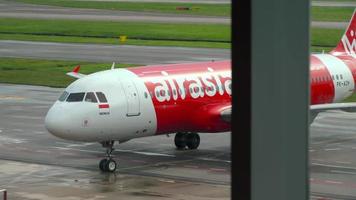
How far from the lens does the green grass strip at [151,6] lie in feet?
389

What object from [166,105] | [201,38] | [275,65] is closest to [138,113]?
[166,105]

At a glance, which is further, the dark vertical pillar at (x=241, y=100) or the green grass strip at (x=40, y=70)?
the green grass strip at (x=40, y=70)

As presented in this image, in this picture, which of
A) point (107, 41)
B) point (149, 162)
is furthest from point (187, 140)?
point (107, 41)

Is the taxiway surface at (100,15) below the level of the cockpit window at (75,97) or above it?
above

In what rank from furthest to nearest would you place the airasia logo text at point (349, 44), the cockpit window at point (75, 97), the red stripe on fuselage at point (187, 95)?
the airasia logo text at point (349, 44) < the red stripe on fuselage at point (187, 95) < the cockpit window at point (75, 97)

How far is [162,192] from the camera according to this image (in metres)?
27.4

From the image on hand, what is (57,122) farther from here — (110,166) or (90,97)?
(110,166)

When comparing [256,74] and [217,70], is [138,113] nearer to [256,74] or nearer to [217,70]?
[217,70]

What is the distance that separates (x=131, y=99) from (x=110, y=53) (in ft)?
144

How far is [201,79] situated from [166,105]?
1.89 m

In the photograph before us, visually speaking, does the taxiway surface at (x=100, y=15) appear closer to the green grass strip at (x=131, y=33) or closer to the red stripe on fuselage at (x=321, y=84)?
the green grass strip at (x=131, y=33)

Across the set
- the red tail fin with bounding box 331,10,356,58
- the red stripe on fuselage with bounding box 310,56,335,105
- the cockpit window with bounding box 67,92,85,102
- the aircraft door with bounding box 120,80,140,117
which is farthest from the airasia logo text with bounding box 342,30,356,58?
the cockpit window with bounding box 67,92,85,102

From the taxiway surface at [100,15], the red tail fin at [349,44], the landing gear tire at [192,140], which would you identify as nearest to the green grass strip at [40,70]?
the red tail fin at [349,44]

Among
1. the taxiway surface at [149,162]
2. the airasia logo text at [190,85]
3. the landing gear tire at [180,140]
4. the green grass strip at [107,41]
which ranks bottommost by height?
the taxiway surface at [149,162]
